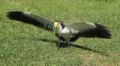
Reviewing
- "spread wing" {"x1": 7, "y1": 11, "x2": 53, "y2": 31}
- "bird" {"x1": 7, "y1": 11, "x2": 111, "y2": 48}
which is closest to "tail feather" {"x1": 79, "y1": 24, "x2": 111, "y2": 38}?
"bird" {"x1": 7, "y1": 11, "x2": 111, "y2": 48}

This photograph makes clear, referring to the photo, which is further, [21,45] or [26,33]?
[26,33]

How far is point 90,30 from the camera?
1002 cm

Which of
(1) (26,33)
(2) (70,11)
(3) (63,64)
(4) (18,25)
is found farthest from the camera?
(2) (70,11)

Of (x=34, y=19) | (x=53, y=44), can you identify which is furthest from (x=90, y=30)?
(x=34, y=19)

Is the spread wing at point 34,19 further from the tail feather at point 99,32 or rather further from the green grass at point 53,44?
the tail feather at point 99,32

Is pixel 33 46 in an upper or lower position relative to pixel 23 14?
lower

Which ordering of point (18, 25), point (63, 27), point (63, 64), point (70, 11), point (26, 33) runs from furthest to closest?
point (70, 11)
point (18, 25)
point (26, 33)
point (63, 27)
point (63, 64)

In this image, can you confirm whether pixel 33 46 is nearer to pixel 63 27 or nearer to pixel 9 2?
pixel 63 27

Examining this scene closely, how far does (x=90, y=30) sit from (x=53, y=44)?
4.06 feet

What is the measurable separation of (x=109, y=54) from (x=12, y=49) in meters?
2.33

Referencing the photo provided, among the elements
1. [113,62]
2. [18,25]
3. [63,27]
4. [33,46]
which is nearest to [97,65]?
[113,62]

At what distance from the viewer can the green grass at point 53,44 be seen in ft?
31.4

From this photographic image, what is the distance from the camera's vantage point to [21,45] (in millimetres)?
10664

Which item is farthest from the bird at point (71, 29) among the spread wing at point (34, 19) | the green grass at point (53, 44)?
the green grass at point (53, 44)
